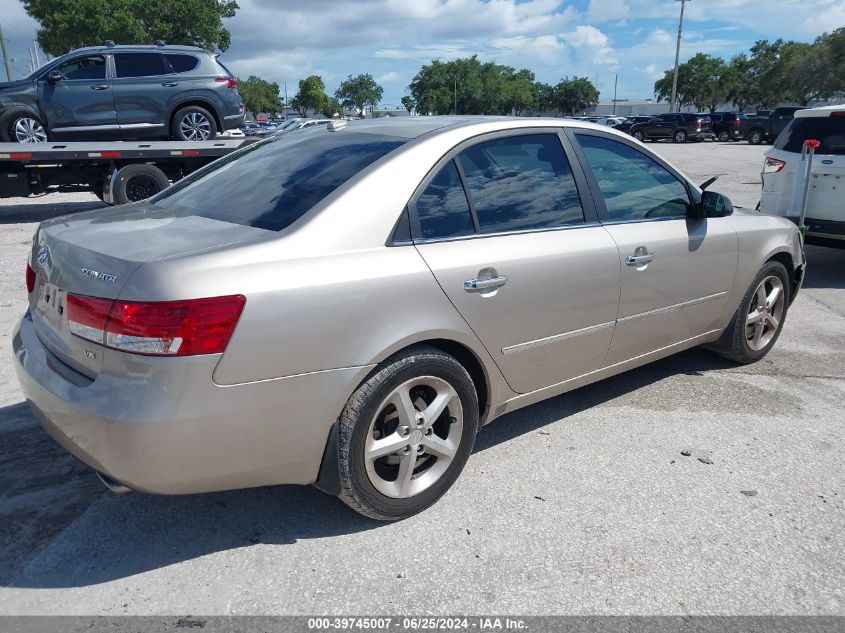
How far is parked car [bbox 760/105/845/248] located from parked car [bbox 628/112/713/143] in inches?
1380

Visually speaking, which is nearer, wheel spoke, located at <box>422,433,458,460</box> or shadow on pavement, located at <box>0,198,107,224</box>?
wheel spoke, located at <box>422,433,458,460</box>

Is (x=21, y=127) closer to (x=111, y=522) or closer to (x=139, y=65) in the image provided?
(x=139, y=65)

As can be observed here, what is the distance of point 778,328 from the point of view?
197 inches

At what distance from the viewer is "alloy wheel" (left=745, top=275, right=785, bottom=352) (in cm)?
471

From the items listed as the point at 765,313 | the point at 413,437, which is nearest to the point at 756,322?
the point at 765,313

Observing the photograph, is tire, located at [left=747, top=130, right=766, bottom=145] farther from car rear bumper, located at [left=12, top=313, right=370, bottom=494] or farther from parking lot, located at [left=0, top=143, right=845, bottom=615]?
car rear bumper, located at [left=12, top=313, right=370, bottom=494]

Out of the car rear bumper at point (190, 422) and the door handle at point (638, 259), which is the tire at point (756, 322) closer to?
the door handle at point (638, 259)

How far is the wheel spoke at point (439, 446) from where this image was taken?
292cm

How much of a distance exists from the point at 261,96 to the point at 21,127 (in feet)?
341

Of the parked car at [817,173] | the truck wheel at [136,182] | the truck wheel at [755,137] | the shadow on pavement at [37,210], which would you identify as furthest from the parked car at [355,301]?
the truck wheel at [755,137]

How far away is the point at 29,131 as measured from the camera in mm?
11195

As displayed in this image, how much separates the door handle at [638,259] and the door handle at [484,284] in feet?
3.00

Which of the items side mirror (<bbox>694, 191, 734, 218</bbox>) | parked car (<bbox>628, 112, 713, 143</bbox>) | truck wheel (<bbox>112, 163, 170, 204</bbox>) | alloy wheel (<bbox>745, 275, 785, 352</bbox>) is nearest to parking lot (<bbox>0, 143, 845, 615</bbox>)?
alloy wheel (<bbox>745, 275, 785, 352</bbox>)

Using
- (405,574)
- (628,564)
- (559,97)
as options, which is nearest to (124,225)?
(405,574)
